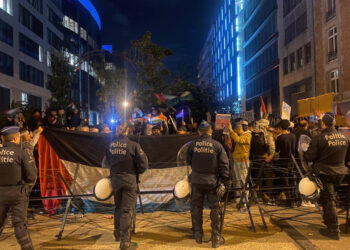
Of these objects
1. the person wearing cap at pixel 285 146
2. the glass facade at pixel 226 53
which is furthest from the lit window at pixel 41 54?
the person wearing cap at pixel 285 146

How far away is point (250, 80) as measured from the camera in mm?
51562

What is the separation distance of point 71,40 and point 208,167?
198 feet

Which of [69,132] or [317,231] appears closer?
[317,231]

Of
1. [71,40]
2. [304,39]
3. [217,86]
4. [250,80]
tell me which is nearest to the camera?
[304,39]

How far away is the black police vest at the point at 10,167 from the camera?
515cm

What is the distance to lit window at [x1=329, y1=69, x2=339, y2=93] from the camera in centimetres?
2591

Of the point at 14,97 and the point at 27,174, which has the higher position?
the point at 14,97

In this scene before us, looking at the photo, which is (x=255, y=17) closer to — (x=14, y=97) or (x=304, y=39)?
(x=304, y=39)

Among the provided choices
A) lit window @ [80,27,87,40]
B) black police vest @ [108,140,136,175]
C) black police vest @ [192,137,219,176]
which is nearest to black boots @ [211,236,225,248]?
black police vest @ [192,137,219,176]

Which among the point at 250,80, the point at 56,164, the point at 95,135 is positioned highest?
the point at 250,80

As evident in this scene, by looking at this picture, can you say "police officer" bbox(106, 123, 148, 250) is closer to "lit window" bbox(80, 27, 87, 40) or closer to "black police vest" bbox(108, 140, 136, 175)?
"black police vest" bbox(108, 140, 136, 175)

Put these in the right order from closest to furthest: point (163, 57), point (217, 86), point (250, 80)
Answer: point (163, 57)
point (250, 80)
point (217, 86)

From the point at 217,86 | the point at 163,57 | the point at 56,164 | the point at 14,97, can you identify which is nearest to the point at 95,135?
the point at 56,164

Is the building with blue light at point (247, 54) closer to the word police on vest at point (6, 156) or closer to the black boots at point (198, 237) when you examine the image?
the black boots at point (198, 237)
